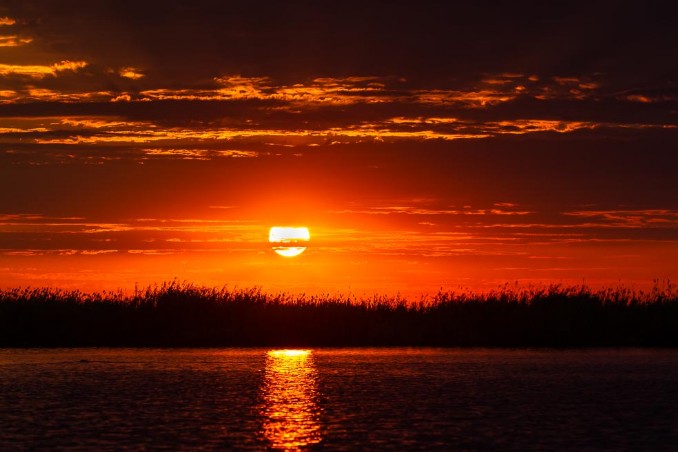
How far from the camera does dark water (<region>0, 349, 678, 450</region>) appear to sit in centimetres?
1648

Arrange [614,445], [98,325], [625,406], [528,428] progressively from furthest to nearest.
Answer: [98,325] → [625,406] → [528,428] → [614,445]

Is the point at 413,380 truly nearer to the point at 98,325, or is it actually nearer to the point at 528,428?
the point at 528,428

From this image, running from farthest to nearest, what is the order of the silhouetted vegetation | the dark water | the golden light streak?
the silhouetted vegetation < the golden light streak < the dark water

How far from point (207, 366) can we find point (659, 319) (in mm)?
18099

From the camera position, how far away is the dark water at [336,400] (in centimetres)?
1648

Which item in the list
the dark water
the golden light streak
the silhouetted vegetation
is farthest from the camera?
the silhouetted vegetation

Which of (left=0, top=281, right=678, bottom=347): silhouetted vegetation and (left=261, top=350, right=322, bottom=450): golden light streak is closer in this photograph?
(left=261, top=350, right=322, bottom=450): golden light streak

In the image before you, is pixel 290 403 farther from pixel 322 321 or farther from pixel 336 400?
pixel 322 321

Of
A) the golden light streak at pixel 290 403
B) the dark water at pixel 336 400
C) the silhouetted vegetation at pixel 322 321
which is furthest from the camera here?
the silhouetted vegetation at pixel 322 321

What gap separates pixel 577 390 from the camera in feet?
75.3

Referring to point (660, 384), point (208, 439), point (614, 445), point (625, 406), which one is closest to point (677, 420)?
point (625, 406)

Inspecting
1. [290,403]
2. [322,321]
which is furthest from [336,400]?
[322,321]

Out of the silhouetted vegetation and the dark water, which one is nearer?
the dark water

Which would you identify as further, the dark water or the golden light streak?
the golden light streak
